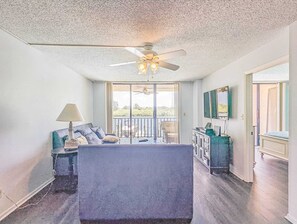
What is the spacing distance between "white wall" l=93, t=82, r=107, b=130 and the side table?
297cm

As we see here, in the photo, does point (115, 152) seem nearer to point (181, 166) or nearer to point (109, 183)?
point (109, 183)

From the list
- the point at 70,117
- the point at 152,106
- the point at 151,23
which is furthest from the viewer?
the point at 152,106

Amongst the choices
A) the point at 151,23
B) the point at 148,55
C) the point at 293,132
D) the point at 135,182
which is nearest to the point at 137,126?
the point at 148,55

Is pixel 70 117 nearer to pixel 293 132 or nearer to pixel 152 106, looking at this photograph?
pixel 293 132

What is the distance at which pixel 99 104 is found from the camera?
715 centimetres

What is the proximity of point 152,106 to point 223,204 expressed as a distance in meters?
4.78

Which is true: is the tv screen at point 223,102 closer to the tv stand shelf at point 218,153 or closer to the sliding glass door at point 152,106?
the tv stand shelf at point 218,153

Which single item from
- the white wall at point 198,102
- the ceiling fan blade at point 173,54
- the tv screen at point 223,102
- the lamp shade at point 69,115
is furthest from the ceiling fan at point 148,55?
the white wall at point 198,102

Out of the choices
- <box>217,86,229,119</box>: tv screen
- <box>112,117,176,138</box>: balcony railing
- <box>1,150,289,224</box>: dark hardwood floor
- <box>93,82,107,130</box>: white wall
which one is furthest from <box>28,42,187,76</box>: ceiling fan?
<box>112,117,176,138</box>: balcony railing

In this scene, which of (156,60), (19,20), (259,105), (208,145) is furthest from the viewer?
(259,105)

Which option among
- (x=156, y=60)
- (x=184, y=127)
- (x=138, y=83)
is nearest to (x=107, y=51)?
(x=156, y=60)

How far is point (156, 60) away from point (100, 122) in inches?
174

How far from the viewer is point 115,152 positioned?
2539mm

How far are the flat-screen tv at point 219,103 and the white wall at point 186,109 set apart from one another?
155cm
